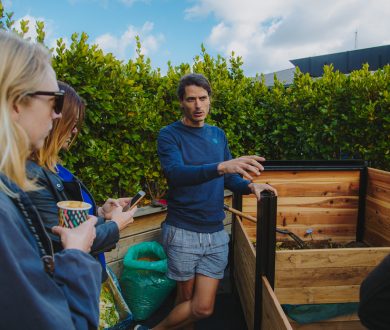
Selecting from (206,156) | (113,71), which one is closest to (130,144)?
(113,71)

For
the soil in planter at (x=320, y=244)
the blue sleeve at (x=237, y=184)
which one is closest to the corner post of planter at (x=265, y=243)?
the blue sleeve at (x=237, y=184)

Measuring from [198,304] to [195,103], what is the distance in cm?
143

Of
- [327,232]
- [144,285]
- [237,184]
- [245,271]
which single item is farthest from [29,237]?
[327,232]

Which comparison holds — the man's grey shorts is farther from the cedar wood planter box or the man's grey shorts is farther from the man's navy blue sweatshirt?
the cedar wood planter box

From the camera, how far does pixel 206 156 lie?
246 centimetres

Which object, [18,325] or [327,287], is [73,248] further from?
A: [327,287]

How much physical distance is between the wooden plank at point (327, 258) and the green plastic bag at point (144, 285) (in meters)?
1.33

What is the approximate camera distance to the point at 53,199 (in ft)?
4.24

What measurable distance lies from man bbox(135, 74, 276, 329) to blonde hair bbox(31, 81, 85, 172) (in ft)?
2.92

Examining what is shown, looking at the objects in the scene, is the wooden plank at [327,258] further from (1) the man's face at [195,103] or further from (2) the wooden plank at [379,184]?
(1) the man's face at [195,103]

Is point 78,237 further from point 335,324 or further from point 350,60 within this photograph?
point 350,60

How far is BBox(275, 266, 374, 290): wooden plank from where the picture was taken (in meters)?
2.26

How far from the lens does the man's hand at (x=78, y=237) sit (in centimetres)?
101

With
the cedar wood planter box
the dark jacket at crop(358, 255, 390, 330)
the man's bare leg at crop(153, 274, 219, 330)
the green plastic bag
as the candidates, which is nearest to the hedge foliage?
the green plastic bag
